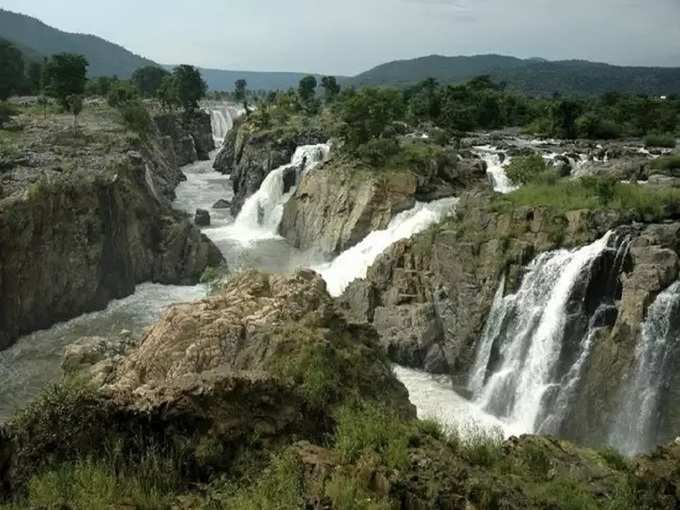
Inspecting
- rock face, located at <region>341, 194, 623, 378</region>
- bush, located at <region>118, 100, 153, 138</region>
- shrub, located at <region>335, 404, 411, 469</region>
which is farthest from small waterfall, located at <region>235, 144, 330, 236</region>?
shrub, located at <region>335, 404, 411, 469</region>

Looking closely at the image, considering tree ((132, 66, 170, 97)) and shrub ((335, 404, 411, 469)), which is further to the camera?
tree ((132, 66, 170, 97))

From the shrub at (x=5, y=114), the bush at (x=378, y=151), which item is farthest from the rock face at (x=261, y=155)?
the shrub at (x=5, y=114)

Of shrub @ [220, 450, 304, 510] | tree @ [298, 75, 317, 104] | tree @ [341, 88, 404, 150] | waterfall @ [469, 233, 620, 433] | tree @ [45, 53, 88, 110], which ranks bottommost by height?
waterfall @ [469, 233, 620, 433]

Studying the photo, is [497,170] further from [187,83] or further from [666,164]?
[187,83]

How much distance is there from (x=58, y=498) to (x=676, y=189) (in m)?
22.2

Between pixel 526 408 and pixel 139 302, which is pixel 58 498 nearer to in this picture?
pixel 526 408

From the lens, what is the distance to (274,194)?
139ft

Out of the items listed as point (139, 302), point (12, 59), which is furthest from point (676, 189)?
point (12, 59)

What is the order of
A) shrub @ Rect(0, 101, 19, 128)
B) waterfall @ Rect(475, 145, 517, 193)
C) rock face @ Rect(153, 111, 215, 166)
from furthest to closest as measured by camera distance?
rock face @ Rect(153, 111, 215, 166)
shrub @ Rect(0, 101, 19, 128)
waterfall @ Rect(475, 145, 517, 193)

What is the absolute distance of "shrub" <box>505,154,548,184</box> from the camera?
30.6 metres

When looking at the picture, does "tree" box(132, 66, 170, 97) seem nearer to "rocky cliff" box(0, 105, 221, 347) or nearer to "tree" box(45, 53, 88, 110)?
"tree" box(45, 53, 88, 110)

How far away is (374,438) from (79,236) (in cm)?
2378

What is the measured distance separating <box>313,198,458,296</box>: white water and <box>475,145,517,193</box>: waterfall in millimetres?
3318

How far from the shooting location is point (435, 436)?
8359 millimetres
